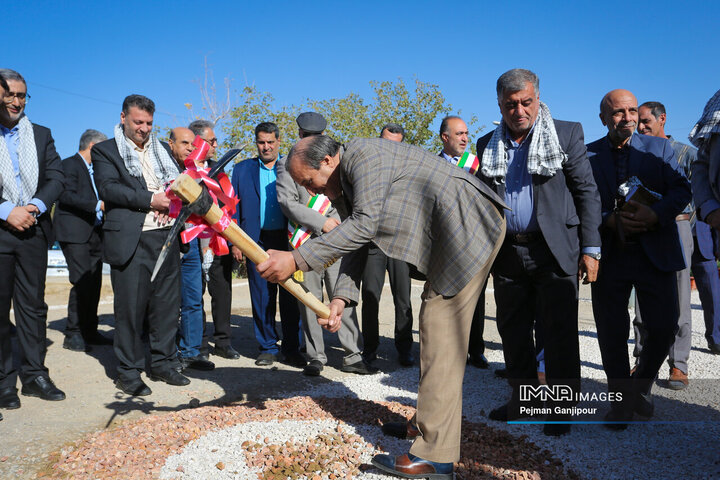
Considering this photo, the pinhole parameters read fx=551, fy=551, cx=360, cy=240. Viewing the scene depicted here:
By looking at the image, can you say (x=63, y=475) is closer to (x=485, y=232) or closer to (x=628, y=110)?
(x=485, y=232)

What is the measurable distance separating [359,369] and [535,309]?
1.93 metres

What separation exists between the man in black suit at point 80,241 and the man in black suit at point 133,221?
1.79 meters

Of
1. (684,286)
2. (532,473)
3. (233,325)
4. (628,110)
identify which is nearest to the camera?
(532,473)

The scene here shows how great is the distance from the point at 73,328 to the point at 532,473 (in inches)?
211

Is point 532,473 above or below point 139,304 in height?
below

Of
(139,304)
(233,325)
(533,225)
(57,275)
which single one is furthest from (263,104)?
(533,225)

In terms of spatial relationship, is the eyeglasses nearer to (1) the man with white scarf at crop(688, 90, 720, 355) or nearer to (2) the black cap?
→ (2) the black cap

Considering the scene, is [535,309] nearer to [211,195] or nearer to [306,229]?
[306,229]

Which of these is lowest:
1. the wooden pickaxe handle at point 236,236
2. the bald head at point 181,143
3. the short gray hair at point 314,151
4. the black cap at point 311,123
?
the wooden pickaxe handle at point 236,236

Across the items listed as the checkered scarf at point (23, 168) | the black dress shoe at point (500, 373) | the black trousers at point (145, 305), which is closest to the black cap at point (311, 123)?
the black trousers at point (145, 305)

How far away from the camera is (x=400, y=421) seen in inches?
150

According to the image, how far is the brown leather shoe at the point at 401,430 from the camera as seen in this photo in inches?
136

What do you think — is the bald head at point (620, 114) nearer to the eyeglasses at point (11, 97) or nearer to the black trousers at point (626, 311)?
the black trousers at point (626, 311)

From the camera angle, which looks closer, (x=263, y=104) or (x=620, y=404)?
(x=620, y=404)
